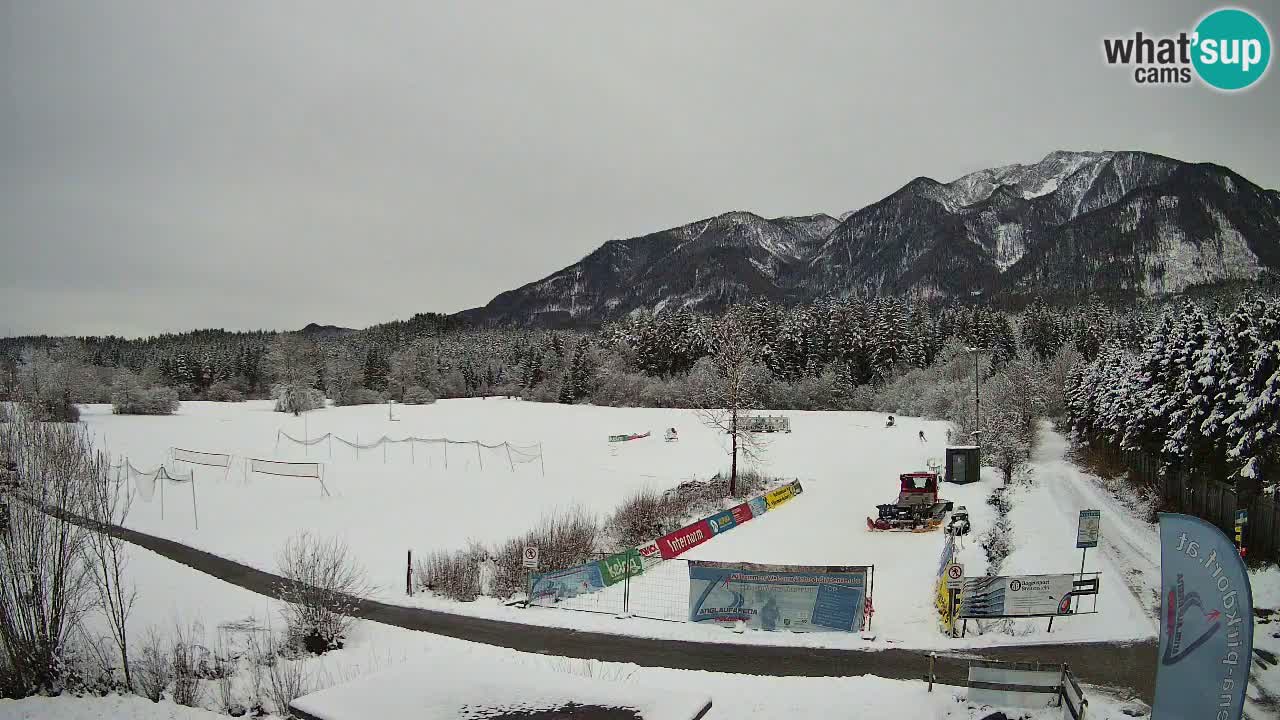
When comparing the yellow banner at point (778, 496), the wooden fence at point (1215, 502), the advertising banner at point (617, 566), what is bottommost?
the yellow banner at point (778, 496)

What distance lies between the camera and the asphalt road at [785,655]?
13.6m

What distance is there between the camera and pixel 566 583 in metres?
20.0

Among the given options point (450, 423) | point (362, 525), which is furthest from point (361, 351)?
point (362, 525)

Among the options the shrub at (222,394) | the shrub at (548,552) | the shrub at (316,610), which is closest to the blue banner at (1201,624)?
the shrub at (316,610)

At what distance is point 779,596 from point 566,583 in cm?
666

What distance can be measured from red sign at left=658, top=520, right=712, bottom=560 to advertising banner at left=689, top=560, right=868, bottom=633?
7.46 m

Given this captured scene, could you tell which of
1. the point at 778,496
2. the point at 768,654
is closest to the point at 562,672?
the point at 768,654

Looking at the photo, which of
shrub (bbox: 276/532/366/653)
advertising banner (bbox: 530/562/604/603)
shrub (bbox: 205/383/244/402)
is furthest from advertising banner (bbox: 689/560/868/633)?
shrub (bbox: 205/383/244/402)

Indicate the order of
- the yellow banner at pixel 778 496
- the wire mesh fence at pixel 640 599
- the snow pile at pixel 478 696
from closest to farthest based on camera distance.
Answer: the snow pile at pixel 478 696, the wire mesh fence at pixel 640 599, the yellow banner at pixel 778 496

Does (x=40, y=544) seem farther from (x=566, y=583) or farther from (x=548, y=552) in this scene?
(x=548, y=552)

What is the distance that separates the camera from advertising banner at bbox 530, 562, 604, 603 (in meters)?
19.8

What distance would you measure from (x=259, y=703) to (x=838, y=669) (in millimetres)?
11271

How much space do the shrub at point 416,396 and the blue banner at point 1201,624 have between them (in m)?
110

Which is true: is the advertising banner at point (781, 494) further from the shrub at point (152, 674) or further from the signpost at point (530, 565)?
the shrub at point (152, 674)
